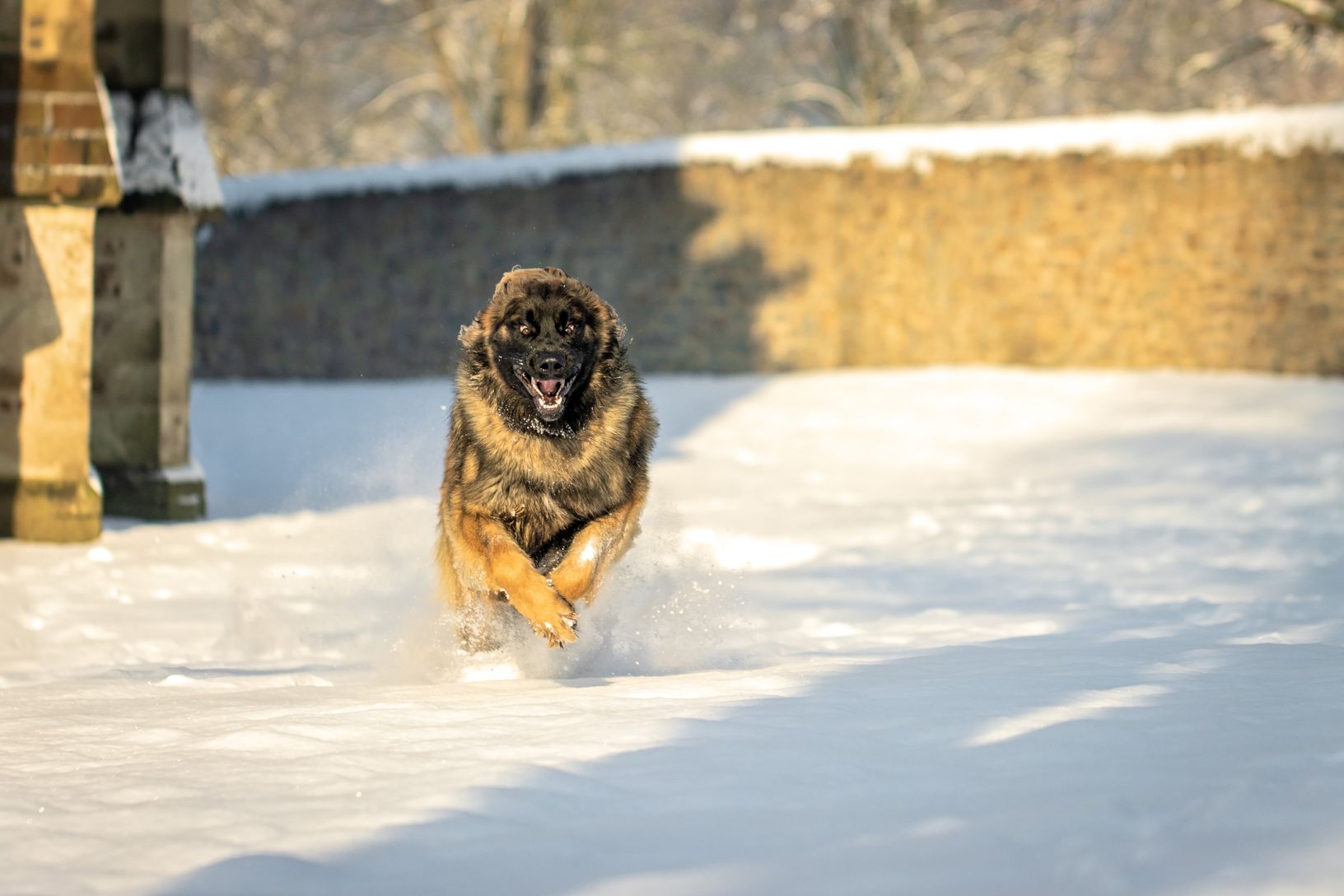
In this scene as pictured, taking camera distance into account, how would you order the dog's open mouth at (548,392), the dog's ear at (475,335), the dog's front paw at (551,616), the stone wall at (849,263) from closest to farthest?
the dog's front paw at (551,616)
the dog's open mouth at (548,392)
the dog's ear at (475,335)
the stone wall at (849,263)

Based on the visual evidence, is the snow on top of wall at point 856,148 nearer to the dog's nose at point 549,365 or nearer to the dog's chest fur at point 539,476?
the dog's chest fur at point 539,476

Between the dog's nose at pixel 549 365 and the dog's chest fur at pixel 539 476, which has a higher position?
the dog's nose at pixel 549 365

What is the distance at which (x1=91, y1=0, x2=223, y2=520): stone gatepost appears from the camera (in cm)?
1010

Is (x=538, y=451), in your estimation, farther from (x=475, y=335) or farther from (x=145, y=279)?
(x=145, y=279)

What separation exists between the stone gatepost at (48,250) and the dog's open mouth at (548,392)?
15.4ft

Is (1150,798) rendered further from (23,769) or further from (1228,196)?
(1228,196)

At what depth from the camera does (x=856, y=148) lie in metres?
17.7

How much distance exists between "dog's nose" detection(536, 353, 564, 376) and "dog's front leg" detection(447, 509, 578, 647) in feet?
2.13

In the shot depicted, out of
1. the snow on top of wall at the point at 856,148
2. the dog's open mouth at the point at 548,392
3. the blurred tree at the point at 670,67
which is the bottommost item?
the dog's open mouth at the point at 548,392

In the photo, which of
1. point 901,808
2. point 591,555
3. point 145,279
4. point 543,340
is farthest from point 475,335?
point 145,279

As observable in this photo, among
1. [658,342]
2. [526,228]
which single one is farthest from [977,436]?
[526,228]

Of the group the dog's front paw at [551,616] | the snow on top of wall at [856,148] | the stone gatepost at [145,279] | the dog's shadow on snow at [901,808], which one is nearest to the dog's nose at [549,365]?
the dog's front paw at [551,616]

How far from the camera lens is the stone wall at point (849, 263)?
15711 millimetres

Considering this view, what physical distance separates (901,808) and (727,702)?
1.14 metres
